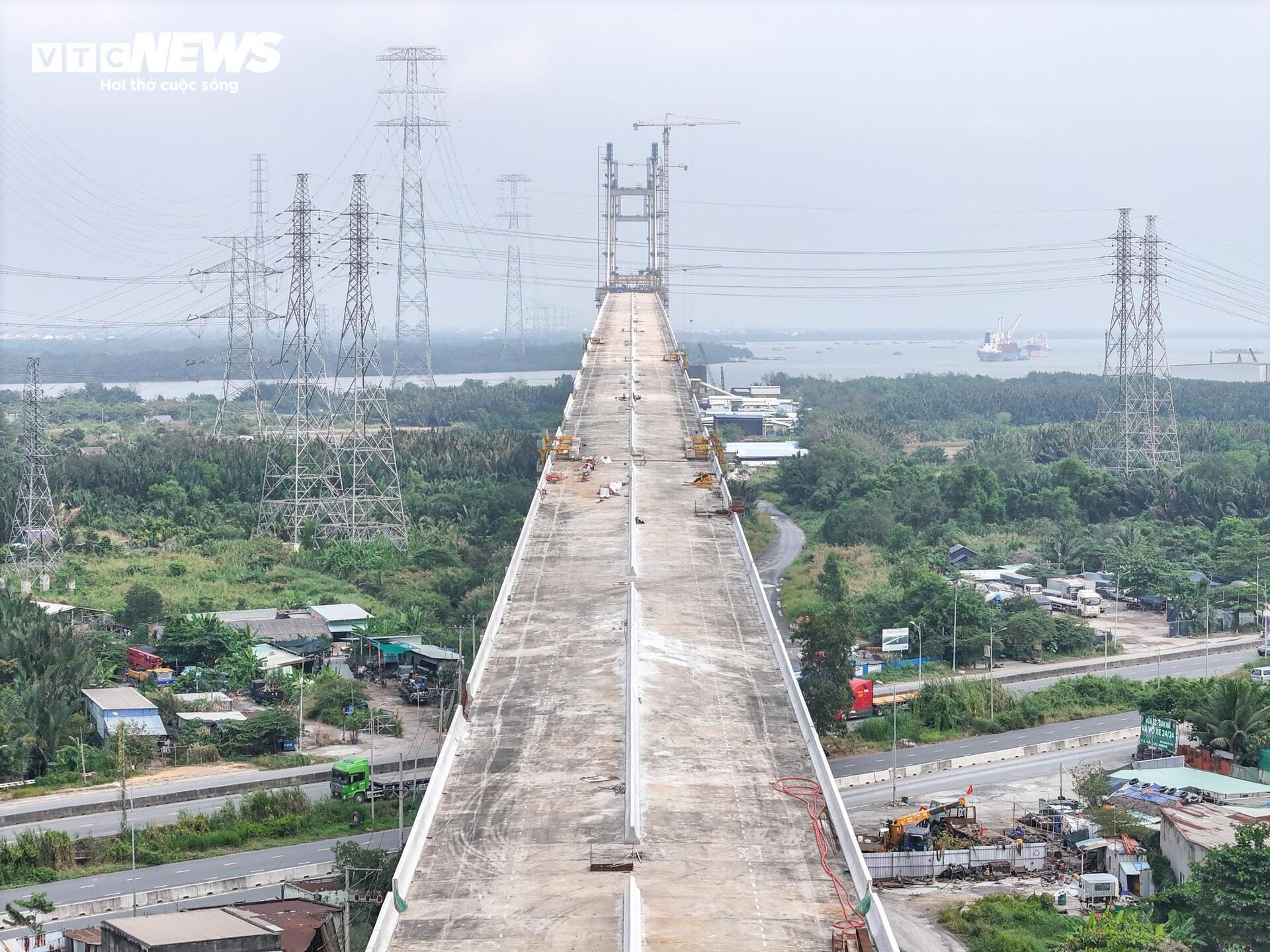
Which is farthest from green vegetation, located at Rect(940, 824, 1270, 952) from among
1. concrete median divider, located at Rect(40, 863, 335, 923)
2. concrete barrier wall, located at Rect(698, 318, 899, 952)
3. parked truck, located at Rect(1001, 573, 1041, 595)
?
parked truck, located at Rect(1001, 573, 1041, 595)

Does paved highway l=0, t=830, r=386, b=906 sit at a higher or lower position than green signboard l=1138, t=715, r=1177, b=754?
lower

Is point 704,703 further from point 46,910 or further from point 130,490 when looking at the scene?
point 130,490

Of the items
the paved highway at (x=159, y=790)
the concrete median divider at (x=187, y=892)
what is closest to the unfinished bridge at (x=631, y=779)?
the concrete median divider at (x=187, y=892)

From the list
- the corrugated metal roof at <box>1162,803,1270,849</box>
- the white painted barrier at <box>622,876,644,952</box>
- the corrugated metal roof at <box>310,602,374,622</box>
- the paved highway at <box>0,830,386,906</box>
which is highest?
the white painted barrier at <box>622,876,644,952</box>

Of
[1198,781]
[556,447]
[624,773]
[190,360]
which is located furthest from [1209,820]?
[190,360]

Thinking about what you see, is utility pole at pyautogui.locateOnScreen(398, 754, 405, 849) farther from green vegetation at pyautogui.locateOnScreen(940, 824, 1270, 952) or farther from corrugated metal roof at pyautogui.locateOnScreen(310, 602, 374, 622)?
corrugated metal roof at pyautogui.locateOnScreen(310, 602, 374, 622)

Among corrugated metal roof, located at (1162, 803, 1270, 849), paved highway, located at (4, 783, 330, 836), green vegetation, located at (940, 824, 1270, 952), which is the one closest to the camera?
green vegetation, located at (940, 824, 1270, 952)

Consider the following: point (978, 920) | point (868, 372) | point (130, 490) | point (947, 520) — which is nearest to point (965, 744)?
point (978, 920)
